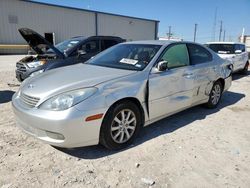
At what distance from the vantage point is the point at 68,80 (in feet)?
10.3

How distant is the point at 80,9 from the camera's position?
28625 millimetres

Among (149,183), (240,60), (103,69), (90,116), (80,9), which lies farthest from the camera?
(80,9)

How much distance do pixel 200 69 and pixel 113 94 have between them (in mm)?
2237

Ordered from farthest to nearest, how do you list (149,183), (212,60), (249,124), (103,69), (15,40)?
(15,40) < (212,60) < (249,124) < (103,69) < (149,183)

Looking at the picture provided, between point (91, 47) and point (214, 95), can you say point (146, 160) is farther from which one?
point (91, 47)

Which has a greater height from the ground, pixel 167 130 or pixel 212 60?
pixel 212 60

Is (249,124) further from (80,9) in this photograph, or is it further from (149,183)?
(80,9)

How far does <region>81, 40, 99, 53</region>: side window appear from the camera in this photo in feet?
24.1

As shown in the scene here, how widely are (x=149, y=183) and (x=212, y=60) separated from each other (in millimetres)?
3401

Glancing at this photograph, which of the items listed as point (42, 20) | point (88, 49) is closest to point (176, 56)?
point (88, 49)

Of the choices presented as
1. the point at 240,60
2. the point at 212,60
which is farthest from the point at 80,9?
the point at 212,60

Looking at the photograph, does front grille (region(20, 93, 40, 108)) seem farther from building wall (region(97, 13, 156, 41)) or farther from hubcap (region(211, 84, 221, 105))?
building wall (region(97, 13, 156, 41))

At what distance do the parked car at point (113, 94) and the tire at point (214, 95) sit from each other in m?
0.48

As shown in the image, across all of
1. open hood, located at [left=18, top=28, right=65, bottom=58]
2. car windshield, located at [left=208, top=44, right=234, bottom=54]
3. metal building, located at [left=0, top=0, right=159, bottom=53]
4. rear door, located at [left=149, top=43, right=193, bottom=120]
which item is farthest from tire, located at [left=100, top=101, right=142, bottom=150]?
metal building, located at [left=0, top=0, right=159, bottom=53]
